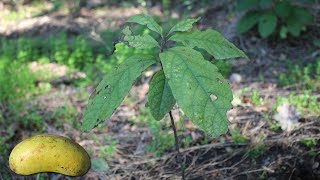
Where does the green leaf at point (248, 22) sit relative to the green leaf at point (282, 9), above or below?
below

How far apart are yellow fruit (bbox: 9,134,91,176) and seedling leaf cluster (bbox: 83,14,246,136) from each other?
22 cm

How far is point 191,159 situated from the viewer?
2.76 meters

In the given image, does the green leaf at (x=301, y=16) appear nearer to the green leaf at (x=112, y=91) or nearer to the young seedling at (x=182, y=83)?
the young seedling at (x=182, y=83)

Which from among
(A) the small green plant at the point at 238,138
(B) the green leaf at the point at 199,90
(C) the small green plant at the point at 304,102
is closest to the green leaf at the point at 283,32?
(C) the small green plant at the point at 304,102

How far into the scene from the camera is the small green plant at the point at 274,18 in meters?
4.51

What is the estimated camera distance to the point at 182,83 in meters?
1.51

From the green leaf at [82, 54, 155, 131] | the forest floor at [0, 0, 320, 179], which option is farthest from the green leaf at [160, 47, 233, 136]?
the forest floor at [0, 0, 320, 179]

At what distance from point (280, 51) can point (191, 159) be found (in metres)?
2.42

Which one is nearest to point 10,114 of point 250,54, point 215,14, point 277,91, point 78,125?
point 78,125

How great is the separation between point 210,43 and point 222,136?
4.31 feet

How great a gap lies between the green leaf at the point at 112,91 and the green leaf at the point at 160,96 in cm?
13

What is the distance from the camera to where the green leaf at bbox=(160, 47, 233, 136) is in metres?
1.49

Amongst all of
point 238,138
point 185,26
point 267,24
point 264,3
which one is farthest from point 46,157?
point 267,24

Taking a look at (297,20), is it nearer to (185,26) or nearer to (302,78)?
(302,78)
